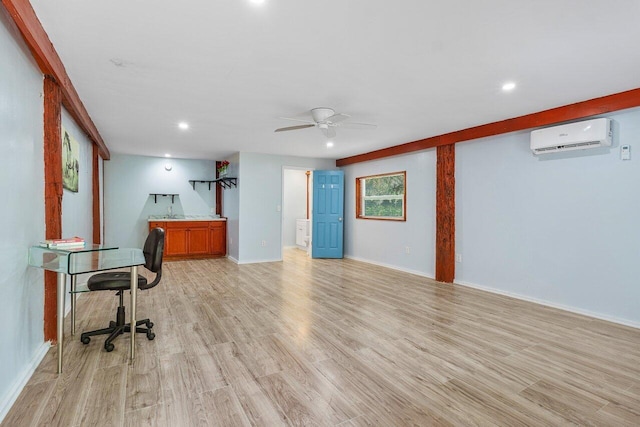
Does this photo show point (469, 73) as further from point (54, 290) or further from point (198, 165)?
point (198, 165)

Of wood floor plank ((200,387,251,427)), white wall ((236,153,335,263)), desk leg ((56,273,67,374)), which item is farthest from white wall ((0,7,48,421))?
white wall ((236,153,335,263))

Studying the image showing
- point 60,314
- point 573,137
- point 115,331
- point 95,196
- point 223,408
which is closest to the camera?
point 223,408

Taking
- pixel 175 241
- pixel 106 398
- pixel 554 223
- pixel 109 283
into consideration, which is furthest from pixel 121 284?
pixel 554 223

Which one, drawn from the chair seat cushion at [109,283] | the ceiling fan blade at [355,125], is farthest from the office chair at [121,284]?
the ceiling fan blade at [355,125]

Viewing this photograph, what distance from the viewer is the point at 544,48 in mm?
2287

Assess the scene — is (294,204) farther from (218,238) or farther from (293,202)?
(218,238)

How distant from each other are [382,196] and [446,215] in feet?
5.58

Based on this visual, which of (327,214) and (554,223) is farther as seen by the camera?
(327,214)

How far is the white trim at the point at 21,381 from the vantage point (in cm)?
178

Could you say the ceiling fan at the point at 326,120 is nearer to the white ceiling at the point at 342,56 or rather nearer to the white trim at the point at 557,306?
the white ceiling at the point at 342,56

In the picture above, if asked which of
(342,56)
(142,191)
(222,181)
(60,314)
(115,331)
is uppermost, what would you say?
(342,56)

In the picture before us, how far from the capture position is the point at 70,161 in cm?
352

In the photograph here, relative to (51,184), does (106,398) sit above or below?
below

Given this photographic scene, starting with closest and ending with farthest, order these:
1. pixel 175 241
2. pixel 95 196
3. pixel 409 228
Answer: pixel 95 196
pixel 409 228
pixel 175 241
